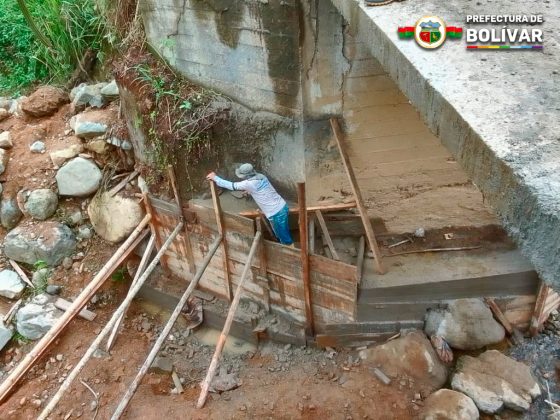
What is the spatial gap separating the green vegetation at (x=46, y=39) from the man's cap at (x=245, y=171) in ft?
11.1

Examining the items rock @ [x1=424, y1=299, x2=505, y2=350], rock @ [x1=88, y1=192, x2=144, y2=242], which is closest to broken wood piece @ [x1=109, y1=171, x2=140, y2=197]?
rock @ [x1=88, y1=192, x2=144, y2=242]

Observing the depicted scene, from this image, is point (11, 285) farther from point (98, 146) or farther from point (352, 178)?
point (352, 178)

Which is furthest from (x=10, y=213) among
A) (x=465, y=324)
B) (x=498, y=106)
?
(x=498, y=106)

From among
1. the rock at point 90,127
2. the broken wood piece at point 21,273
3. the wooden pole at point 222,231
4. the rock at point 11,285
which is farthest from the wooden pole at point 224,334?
the rock at point 11,285

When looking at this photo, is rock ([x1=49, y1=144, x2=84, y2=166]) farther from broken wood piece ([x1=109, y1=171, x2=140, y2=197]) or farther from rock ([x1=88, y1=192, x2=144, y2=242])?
broken wood piece ([x1=109, y1=171, x2=140, y2=197])

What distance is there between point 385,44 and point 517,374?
4.79 m

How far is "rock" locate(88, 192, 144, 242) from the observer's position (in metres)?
7.38

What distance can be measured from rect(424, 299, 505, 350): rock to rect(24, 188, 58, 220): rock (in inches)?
236

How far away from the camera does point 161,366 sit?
22.6ft

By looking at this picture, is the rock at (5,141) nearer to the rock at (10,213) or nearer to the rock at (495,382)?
the rock at (10,213)

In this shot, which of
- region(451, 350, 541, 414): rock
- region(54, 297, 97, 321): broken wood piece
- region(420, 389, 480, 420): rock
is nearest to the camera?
region(420, 389, 480, 420): rock

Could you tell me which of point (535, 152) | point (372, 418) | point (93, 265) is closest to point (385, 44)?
point (535, 152)

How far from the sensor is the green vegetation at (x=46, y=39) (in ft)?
27.8

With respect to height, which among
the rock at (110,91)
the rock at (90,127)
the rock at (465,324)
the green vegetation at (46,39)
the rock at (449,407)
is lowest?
the rock at (449,407)
